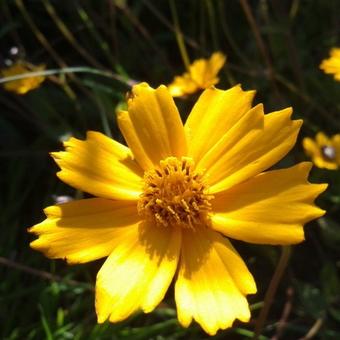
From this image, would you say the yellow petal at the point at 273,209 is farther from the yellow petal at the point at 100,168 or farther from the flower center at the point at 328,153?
the flower center at the point at 328,153

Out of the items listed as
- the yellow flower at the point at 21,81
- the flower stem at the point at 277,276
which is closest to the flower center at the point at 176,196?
the flower stem at the point at 277,276

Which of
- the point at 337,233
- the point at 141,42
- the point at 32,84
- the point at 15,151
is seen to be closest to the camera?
the point at 337,233

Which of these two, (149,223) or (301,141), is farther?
(301,141)

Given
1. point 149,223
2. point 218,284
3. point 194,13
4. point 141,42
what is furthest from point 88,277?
point 194,13

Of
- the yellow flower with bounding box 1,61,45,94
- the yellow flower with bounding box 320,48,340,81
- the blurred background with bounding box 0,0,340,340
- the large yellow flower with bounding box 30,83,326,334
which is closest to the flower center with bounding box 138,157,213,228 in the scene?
the large yellow flower with bounding box 30,83,326,334

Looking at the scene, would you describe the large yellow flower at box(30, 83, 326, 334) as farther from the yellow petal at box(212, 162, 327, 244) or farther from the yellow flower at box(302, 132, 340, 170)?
the yellow flower at box(302, 132, 340, 170)

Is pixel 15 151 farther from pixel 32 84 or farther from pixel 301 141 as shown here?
pixel 301 141

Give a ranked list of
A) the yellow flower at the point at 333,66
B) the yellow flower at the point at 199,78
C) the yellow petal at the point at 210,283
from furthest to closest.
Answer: the yellow flower at the point at 199,78 → the yellow flower at the point at 333,66 → the yellow petal at the point at 210,283
